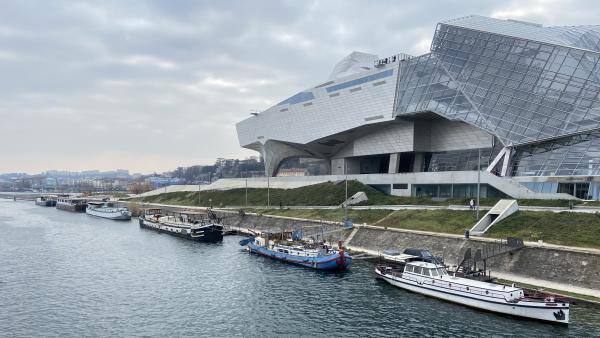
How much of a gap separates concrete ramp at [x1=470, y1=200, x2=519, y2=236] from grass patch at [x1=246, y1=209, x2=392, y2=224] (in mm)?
20392

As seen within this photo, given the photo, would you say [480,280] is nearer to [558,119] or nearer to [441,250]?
[441,250]

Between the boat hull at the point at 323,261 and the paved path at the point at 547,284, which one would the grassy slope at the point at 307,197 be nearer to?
the paved path at the point at 547,284

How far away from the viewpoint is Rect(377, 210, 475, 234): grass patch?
63.4 m

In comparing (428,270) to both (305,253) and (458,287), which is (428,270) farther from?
(305,253)

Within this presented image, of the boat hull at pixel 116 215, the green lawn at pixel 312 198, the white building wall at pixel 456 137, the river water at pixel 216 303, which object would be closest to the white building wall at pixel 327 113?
the white building wall at pixel 456 137

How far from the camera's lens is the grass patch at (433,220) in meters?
63.4

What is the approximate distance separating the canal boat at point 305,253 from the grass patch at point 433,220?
540 inches

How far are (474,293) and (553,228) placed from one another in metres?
19.7

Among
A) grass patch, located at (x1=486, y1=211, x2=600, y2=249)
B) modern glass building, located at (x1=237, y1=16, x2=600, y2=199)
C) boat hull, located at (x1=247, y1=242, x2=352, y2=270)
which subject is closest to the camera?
grass patch, located at (x1=486, y1=211, x2=600, y2=249)

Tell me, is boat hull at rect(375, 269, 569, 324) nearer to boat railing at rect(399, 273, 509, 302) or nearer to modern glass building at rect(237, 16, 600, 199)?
boat railing at rect(399, 273, 509, 302)

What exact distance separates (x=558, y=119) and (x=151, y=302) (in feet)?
224

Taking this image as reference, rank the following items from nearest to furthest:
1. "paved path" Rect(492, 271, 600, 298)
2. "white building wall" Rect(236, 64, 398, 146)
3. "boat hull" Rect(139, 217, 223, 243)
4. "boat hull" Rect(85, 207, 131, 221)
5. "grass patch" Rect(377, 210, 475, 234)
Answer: "paved path" Rect(492, 271, 600, 298) < "grass patch" Rect(377, 210, 475, 234) < "boat hull" Rect(139, 217, 223, 243) < "white building wall" Rect(236, 64, 398, 146) < "boat hull" Rect(85, 207, 131, 221)

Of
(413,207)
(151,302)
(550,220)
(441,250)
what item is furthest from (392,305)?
(413,207)

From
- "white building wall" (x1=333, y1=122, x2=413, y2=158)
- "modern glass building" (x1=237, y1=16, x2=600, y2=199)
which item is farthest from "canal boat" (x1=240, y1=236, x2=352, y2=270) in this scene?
"white building wall" (x1=333, y1=122, x2=413, y2=158)
